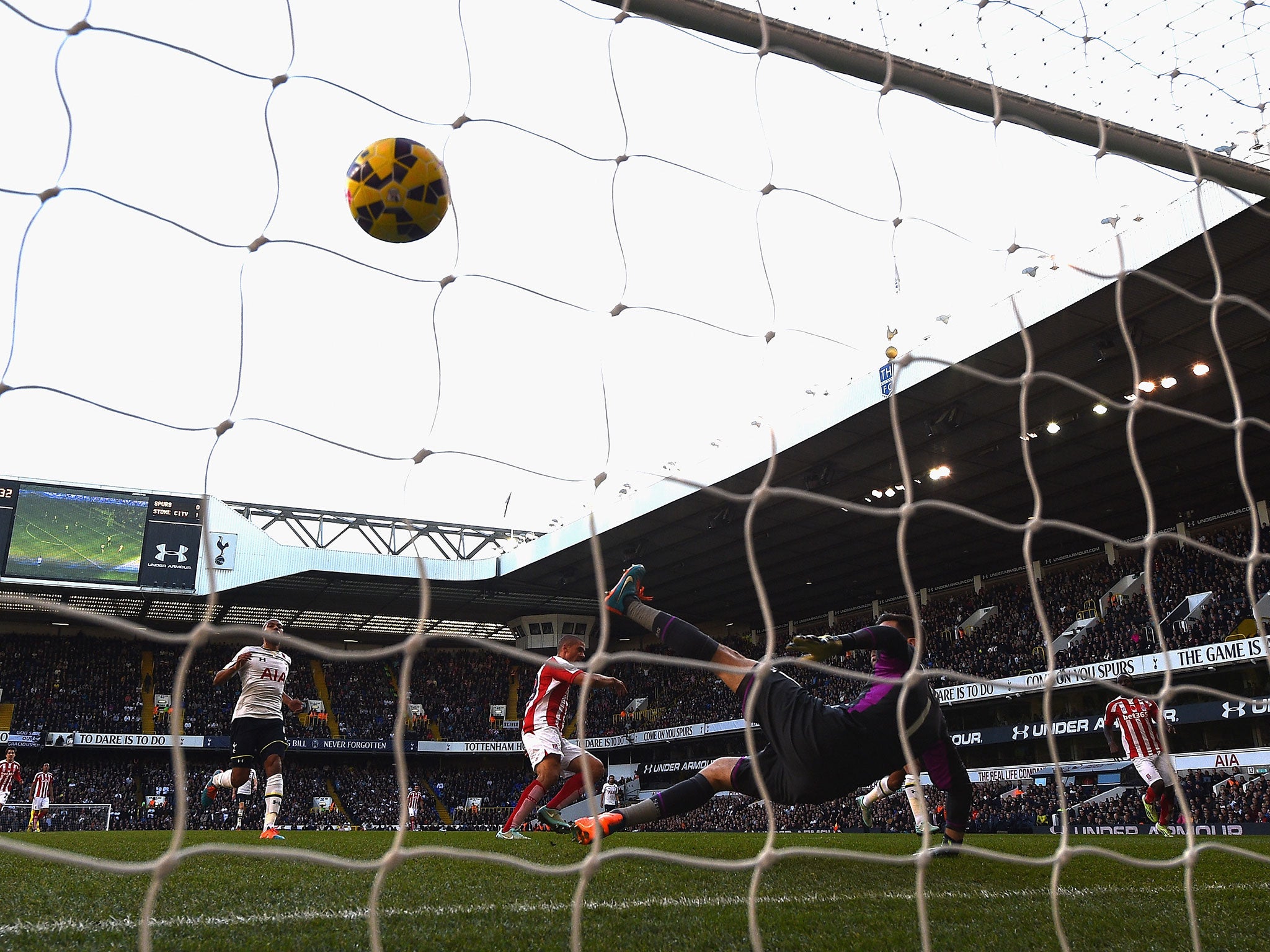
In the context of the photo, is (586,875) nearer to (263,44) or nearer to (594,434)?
(594,434)

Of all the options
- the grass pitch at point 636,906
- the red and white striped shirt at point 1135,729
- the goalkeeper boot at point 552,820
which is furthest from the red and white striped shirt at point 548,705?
the red and white striped shirt at point 1135,729

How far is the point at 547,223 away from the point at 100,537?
22.5m

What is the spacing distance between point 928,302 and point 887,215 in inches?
57.4

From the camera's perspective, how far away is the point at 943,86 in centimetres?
377

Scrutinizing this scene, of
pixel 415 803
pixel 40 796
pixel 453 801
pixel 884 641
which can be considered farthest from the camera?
pixel 453 801

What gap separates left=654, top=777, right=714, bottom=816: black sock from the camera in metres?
4.24

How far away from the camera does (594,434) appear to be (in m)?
4.16

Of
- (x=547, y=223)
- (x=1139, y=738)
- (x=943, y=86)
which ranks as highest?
(x=943, y=86)

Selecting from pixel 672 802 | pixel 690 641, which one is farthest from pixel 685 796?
pixel 690 641

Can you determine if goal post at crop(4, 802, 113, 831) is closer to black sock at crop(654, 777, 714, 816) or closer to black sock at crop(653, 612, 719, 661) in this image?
black sock at crop(654, 777, 714, 816)

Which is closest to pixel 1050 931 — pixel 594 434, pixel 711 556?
pixel 594 434

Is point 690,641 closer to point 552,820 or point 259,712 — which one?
point 552,820

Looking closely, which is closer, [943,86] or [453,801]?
[943,86]

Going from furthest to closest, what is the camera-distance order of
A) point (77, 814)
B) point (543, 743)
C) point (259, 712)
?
1. point (77, 814)
2. point (259, 712)
3. point (543, 743)
